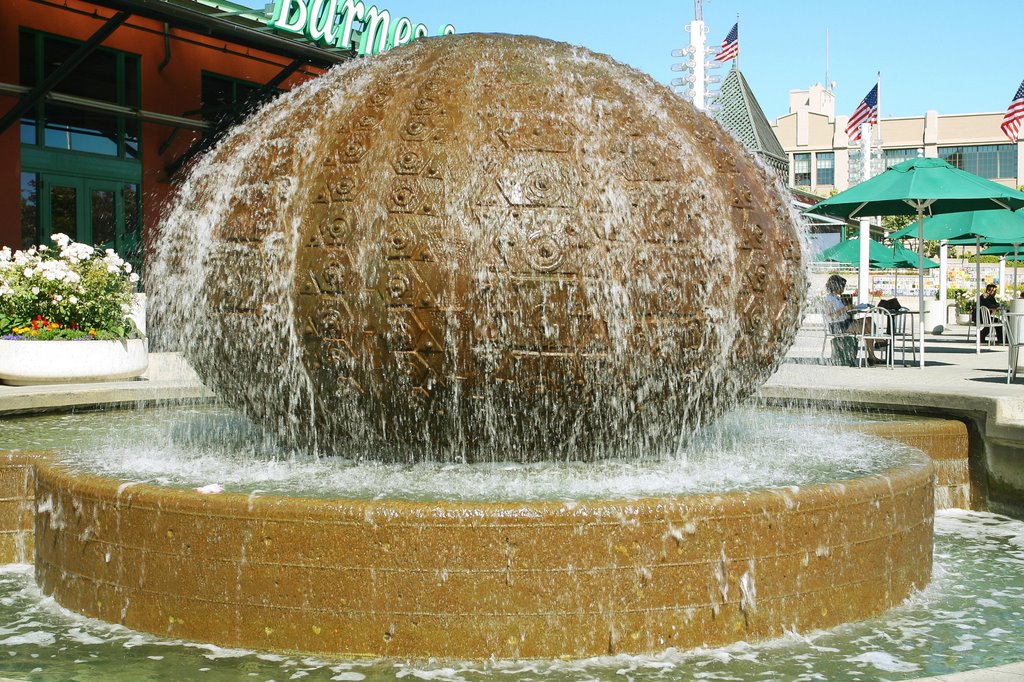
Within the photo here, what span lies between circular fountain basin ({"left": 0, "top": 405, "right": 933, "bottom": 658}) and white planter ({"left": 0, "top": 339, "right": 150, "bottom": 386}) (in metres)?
6.78

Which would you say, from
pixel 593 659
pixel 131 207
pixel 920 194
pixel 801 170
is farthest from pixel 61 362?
pixel 801 170

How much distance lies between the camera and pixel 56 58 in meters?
18.5

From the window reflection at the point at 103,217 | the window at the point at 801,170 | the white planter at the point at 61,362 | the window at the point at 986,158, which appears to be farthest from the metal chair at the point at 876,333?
the window at the point at 801,170

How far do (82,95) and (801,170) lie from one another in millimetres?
70510

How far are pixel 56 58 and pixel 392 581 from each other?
17.2m

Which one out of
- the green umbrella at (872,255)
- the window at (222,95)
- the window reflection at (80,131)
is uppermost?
the window at (222,95)

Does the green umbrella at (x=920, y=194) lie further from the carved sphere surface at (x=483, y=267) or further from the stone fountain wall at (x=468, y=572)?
the stone fountain wall at (x=468, y=572)

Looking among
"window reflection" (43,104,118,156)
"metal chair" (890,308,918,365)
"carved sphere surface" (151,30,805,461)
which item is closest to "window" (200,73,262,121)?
"window reflection" (43,104,118,156)

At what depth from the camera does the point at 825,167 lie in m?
80.9

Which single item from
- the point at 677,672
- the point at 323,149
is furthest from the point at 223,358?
the point at 677,672

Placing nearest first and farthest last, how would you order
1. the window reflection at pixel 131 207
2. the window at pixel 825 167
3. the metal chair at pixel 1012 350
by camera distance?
the metal chair at pixel 1012 350
the window reflection at pixel 131 207
the window at pixel 825 167

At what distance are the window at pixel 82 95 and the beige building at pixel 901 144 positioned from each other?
197 feet

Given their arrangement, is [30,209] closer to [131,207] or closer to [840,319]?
[131,207]

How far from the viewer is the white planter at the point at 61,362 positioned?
10.7m
